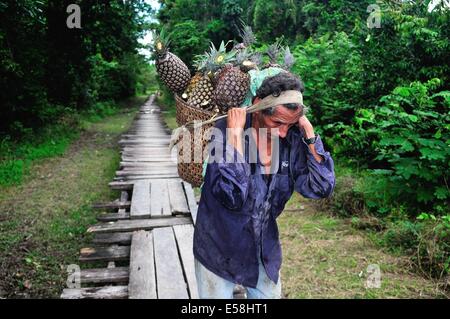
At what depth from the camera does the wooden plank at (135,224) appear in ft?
17.7

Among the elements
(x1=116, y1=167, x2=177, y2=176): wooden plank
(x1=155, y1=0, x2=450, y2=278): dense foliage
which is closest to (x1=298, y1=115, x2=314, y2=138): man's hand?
(x1=155, y1=0, x2=450, y2=278): dense foliage

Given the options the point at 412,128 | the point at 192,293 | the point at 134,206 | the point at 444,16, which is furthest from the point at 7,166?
the point at 444,16

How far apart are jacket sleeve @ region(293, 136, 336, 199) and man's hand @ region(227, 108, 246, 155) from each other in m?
0.37

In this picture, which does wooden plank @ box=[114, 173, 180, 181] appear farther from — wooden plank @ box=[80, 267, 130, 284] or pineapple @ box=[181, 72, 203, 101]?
pineapple @ box=[181, 72, 203, 101]

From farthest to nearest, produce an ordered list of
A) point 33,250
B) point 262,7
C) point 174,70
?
point 262,7 → point 33,250 → point 174,70

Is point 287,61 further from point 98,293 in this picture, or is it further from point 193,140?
point 98,293

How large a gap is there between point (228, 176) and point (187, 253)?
2.75 m

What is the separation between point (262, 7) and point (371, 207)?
12.9 metres

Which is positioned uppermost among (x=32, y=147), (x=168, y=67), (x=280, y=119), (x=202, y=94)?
(x=168, y=67)

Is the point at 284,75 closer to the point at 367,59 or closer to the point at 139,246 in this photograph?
the point at 139,246

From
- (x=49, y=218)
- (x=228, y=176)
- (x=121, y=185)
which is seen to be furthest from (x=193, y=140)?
(x=121, y=185)

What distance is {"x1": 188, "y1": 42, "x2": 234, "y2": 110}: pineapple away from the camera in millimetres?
2234

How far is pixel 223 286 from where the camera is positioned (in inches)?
88.6

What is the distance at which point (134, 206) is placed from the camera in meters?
6.18
